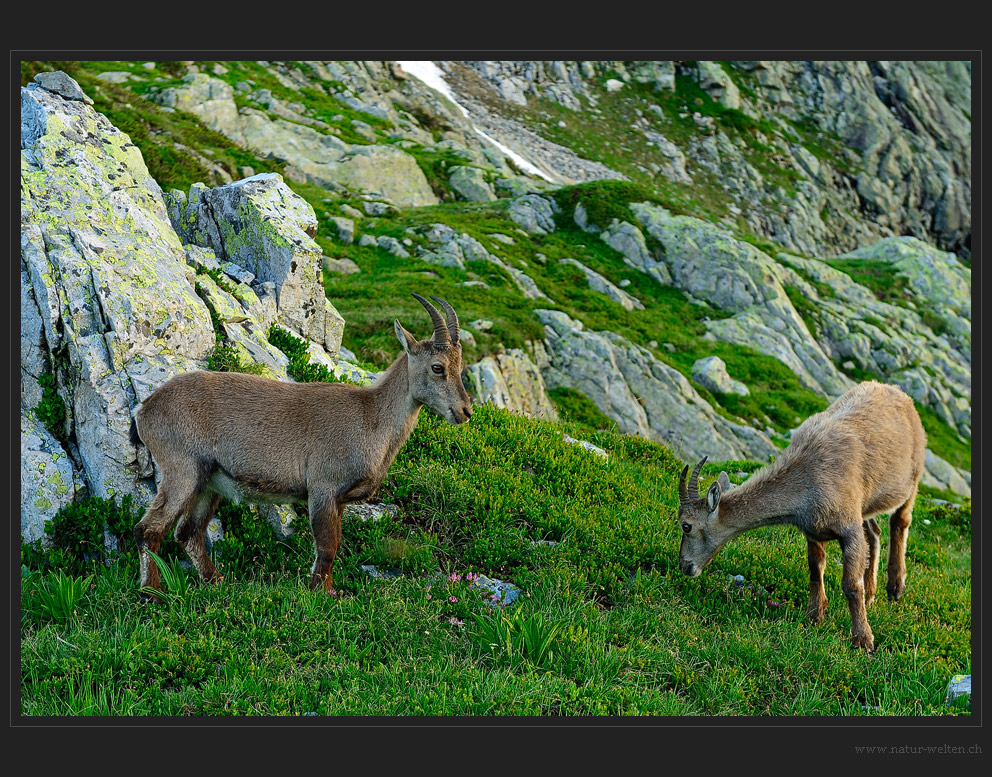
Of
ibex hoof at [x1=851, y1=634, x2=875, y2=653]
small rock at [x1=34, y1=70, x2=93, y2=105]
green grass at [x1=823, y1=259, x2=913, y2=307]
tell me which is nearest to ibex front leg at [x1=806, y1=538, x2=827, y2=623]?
ibex hoof at [x1=851, y1=634, x2=875, y2=653]

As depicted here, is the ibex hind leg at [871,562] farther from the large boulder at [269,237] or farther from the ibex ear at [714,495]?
the large boulder at [269,237]

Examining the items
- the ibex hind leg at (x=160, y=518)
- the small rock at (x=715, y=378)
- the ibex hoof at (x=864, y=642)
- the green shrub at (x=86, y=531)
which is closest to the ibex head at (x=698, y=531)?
the ibex hoof at (x=864, y=642)

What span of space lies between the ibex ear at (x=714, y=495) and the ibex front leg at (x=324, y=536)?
5196 mm

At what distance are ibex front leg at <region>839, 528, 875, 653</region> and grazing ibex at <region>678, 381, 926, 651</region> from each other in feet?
0.04

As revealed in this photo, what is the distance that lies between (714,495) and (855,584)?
2187 millimetres

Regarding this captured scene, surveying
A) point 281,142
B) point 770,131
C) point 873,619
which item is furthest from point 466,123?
point 873,619

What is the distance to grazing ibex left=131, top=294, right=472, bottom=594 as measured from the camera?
30.3 feet

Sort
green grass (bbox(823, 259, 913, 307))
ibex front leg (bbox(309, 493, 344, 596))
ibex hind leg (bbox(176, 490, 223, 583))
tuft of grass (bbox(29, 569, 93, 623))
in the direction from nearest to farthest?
1. tuft of grass (bbox(29, 569, 93, 623))
2. ibex front leg (bbox(309, 493, 344, 596))
3. ibex hind leg (bbox(176, 490, 223, 583))
4. green grass (bbox(823, 259, 913, 307))

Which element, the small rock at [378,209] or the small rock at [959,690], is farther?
the small rock at [378,209]

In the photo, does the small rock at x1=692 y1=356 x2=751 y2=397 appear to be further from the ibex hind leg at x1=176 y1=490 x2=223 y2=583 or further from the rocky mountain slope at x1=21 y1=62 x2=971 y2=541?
the ibex hind leg at x1=176 y1=490 x2=223 y2=583

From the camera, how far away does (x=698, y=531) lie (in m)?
10.8

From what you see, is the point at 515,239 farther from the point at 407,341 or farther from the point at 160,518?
the point at 160,518

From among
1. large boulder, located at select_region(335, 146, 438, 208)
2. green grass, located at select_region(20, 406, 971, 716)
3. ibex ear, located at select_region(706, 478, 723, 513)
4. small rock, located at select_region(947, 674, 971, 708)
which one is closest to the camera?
green grass, located at select_region(20, 406, 971, 716)

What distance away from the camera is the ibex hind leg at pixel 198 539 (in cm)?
955
